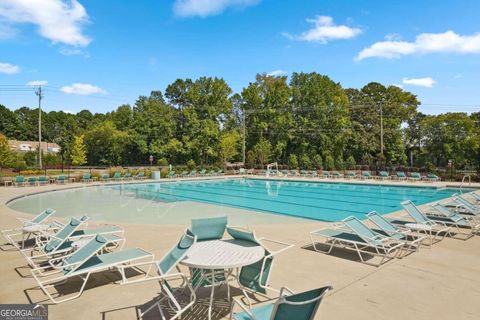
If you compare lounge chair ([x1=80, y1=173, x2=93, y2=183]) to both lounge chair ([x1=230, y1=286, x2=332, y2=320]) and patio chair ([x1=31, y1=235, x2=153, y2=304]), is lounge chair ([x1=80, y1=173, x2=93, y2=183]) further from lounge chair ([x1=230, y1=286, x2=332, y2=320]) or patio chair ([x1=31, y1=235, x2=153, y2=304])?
lounge chair ([x1=230, y1=286, x2=332, y2=320])

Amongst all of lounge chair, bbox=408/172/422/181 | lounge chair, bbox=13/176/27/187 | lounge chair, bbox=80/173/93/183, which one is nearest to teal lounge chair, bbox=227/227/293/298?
lounge chair, bbox=13/176/27/187

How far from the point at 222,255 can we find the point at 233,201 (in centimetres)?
1242

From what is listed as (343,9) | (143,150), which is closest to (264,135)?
(143,150)

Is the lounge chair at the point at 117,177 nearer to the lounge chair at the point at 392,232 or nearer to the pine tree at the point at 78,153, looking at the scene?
the lounge chair at the point at 392,232

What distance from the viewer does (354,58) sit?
23.4 m

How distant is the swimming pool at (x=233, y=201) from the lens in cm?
1245

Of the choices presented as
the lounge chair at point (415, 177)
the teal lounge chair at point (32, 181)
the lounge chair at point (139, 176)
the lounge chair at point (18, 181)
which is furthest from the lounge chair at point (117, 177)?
the lounge chair at point (415, 177)

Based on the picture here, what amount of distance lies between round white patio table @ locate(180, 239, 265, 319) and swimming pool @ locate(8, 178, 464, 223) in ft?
23.6

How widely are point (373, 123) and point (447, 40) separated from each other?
51.4 ft

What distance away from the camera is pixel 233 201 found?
52.1ft

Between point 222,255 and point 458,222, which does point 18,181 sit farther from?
point 458,222

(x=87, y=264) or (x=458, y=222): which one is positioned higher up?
(x=87, y=264)

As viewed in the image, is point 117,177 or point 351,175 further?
point 351,175

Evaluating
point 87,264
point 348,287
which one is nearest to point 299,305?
point 348,287
